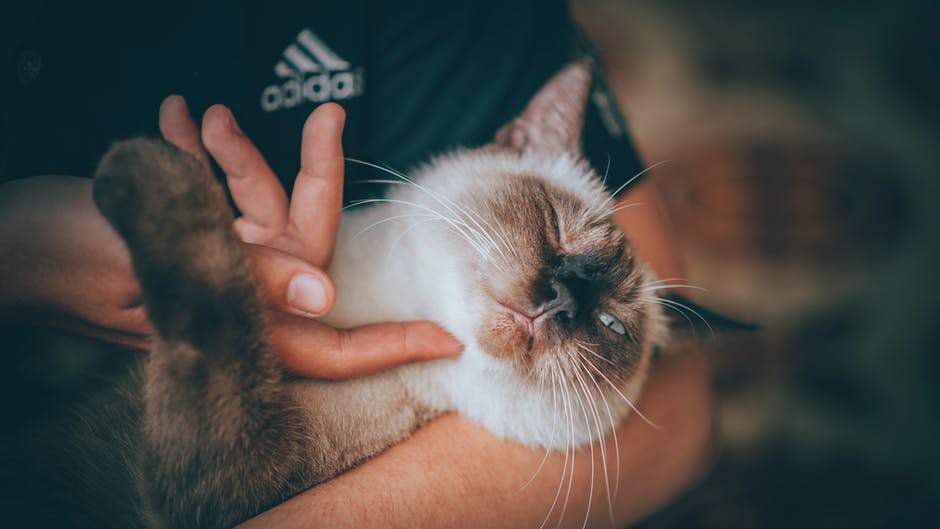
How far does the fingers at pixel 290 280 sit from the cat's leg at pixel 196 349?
0.03 meters

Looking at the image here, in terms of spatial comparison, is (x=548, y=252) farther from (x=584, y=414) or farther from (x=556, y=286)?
(x=584, y=414)

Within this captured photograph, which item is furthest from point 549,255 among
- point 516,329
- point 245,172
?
point 245,172

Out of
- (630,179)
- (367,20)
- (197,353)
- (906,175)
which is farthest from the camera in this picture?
(906,175)

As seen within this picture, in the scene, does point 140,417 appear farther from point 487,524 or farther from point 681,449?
point 681,449

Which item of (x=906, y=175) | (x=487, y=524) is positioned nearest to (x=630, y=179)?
(x=487, y=524)

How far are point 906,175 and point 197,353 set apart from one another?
281cm

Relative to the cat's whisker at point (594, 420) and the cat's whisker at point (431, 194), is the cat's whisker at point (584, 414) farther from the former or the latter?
the cat's whisker at point (431, 194)

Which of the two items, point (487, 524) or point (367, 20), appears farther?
point (367, 20)

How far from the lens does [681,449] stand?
4.00 feet

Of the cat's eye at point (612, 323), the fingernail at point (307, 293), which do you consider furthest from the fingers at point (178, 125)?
the cat's eye at point (612, 323)

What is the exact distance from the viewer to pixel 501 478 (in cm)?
94

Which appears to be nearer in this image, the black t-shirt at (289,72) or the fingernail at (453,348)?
the black t-shirt at (289,72)

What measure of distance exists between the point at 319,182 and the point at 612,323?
1.88ft

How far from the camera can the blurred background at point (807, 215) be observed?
234 centimetres
